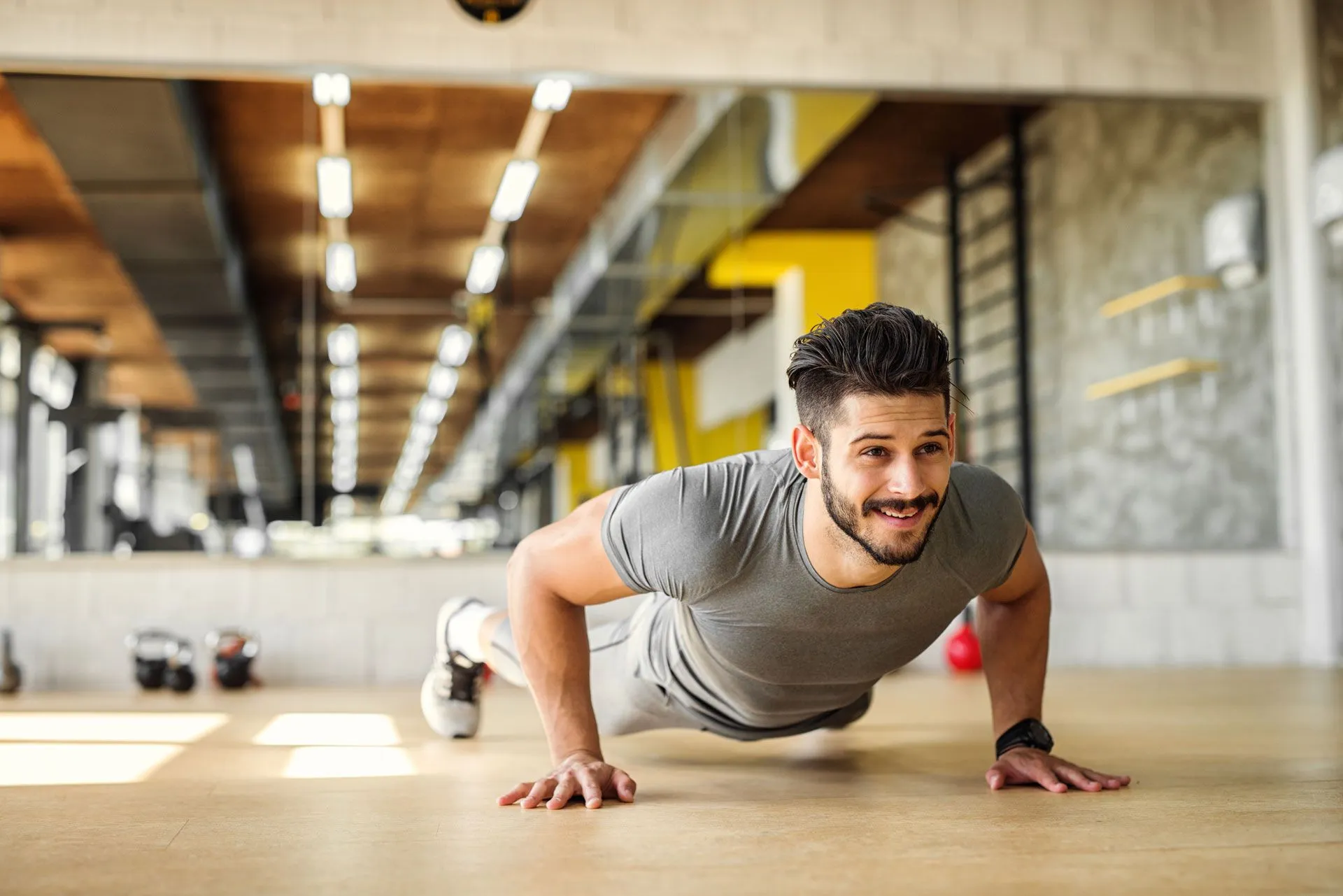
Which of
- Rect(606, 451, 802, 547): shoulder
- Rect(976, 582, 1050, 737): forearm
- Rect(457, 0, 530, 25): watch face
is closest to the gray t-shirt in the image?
Rect(606, 451, 802, 547): shoulder

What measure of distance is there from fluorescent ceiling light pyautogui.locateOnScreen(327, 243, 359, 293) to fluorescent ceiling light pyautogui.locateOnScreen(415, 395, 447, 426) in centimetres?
52

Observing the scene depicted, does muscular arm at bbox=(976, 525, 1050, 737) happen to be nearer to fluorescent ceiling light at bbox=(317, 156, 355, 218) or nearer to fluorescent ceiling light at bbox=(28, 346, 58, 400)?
fluorescent ceiling light at bbox=(317, 156, 355, 218)

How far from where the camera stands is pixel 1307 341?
208 inches

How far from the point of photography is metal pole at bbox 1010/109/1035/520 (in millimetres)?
6250

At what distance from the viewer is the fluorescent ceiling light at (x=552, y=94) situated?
502 centimetres

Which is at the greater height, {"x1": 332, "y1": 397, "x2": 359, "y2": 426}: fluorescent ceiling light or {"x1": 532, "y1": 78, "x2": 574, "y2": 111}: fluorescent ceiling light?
{"x1": 532, "y1": 78, "x2": 574, "y2": 111}: fluorescent ceiling light

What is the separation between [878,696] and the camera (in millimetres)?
4090

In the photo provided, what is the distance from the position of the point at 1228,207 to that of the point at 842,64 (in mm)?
1671

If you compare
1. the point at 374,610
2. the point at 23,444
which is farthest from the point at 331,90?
the point at 374,610

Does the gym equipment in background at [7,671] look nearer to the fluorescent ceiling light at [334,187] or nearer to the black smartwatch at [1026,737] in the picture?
the fluorescent ceiling light at [334,187]

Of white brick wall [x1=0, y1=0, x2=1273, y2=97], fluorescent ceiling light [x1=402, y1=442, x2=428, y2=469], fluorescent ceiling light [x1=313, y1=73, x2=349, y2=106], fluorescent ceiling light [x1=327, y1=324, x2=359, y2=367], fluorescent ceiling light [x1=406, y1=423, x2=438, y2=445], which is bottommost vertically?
fluorescent ceiling light [x1=402, y1=442, x2=428, y2=469]

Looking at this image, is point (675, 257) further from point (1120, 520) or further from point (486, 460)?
point (1120, 520)

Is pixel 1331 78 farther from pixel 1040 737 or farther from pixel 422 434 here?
pixel 1040 737

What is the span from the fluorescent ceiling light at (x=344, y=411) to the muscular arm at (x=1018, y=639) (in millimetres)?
3304
